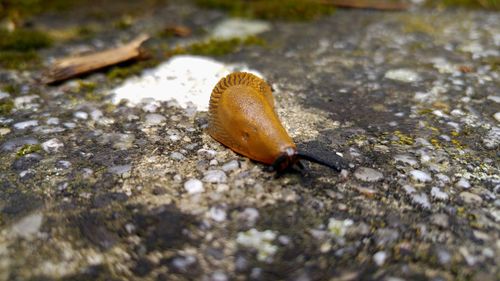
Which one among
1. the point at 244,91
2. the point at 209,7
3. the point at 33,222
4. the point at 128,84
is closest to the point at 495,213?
the point at 244,91

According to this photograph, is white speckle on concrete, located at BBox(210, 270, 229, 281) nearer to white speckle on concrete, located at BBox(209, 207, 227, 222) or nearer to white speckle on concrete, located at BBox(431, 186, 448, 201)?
white speckle on concrete, located at BBox(209, 207, 227, 222)

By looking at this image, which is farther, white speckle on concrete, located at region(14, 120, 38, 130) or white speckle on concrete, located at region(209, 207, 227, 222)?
white speckle on concrete, located at region(14, 120, 38, 130)

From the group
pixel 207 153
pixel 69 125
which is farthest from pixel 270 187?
pixel 69 125

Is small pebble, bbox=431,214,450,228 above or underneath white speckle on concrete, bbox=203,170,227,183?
underneath

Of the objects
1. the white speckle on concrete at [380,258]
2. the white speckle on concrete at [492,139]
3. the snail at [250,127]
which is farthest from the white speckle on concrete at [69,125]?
the white speckle on concrete at [492,139]

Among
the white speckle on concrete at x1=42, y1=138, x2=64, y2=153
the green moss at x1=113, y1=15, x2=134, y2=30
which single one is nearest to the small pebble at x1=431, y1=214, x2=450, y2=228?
the white speckle on concrete at x1=42, y1=138, x2=64, y2=153

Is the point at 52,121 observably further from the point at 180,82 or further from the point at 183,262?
the point at 183,262

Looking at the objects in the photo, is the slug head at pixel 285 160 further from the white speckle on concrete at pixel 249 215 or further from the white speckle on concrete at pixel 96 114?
the white speckle on concrete at pixel 96 114
